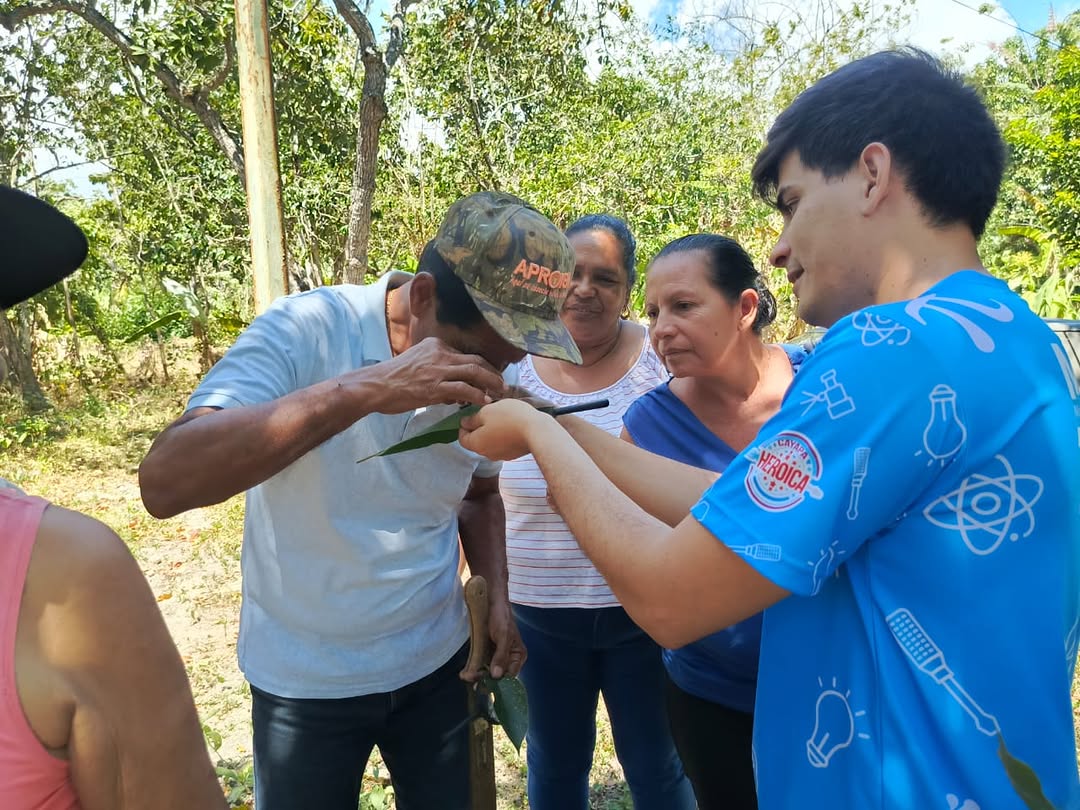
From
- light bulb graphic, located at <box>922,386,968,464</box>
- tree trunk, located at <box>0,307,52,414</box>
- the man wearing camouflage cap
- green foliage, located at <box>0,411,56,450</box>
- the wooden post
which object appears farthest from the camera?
tree trunk, located at <box>0,307,52,414</box>

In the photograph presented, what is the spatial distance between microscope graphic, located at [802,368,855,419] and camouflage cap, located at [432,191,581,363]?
2.45 feet

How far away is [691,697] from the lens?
6.64ft

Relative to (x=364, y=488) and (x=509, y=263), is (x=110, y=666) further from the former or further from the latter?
(x=509, y=263)

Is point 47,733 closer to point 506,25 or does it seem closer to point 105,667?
point 105,667

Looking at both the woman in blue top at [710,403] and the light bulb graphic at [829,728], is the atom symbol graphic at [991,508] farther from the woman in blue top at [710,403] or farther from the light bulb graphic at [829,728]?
the woman in blue top at [710,403]

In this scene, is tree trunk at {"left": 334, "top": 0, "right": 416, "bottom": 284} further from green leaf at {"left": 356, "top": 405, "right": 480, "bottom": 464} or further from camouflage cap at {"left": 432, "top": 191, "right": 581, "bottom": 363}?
green leaf at {"left": 356, "top": 405, "right": 480, "bottom": 464}

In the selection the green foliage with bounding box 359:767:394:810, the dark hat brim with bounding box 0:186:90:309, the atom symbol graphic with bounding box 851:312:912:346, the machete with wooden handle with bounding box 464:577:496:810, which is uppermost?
the dark hat brim with bounding box 0:186:90:309

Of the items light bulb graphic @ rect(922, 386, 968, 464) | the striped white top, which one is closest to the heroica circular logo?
light bulb graphic @ rect(922, 386, 968, 464)

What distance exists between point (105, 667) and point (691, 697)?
150 cm

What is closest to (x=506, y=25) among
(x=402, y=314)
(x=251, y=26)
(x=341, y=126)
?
(x=341, y=126)

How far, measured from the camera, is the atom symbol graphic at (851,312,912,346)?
979 mm

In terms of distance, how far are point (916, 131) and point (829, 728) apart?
86 cm

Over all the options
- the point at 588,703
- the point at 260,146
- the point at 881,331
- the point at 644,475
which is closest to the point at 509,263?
the point at 644,475

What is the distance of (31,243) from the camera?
3.21 ft
